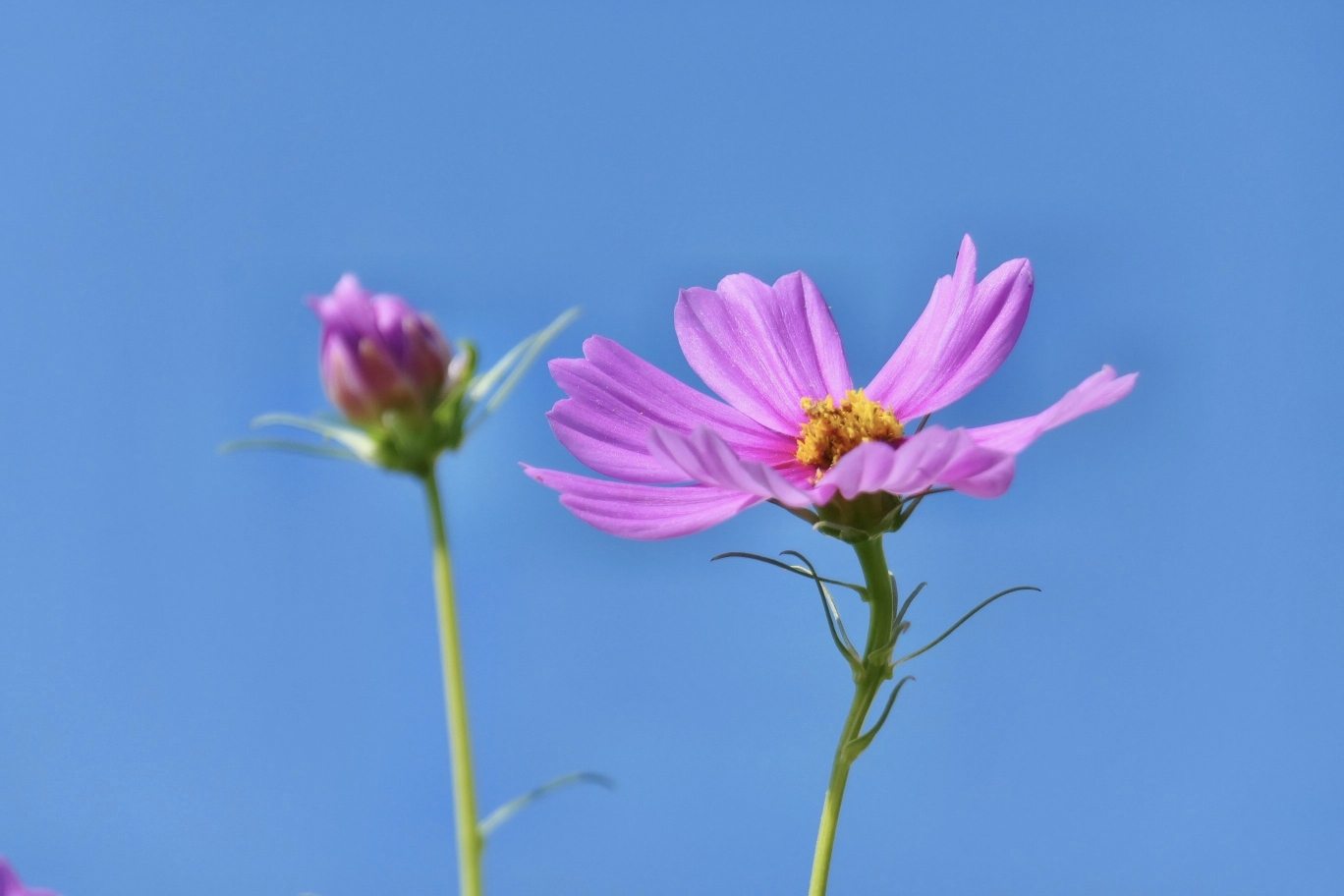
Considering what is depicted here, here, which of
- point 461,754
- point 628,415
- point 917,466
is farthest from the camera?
point 628,415

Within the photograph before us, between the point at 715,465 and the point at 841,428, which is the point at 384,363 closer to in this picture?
the point at 715,465

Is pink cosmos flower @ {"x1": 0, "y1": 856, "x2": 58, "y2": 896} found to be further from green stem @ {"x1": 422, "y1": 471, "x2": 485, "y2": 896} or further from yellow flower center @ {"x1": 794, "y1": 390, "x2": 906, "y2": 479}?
yellow flower center @ {"x1": 794, "y1": 390, "x2": 906, "y2": 479}

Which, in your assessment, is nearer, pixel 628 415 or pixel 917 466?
pixel 917 466

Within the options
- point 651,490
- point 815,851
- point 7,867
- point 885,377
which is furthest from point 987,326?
point 7,867

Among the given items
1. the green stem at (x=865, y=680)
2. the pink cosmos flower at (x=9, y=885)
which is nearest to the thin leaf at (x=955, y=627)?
the green stem at (x=865, y=680)

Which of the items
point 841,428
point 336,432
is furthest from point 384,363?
point 841,428

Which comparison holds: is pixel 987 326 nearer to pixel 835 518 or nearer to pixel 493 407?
pixel 835 518

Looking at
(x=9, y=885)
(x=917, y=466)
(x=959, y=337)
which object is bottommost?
(x=9, y=885)
